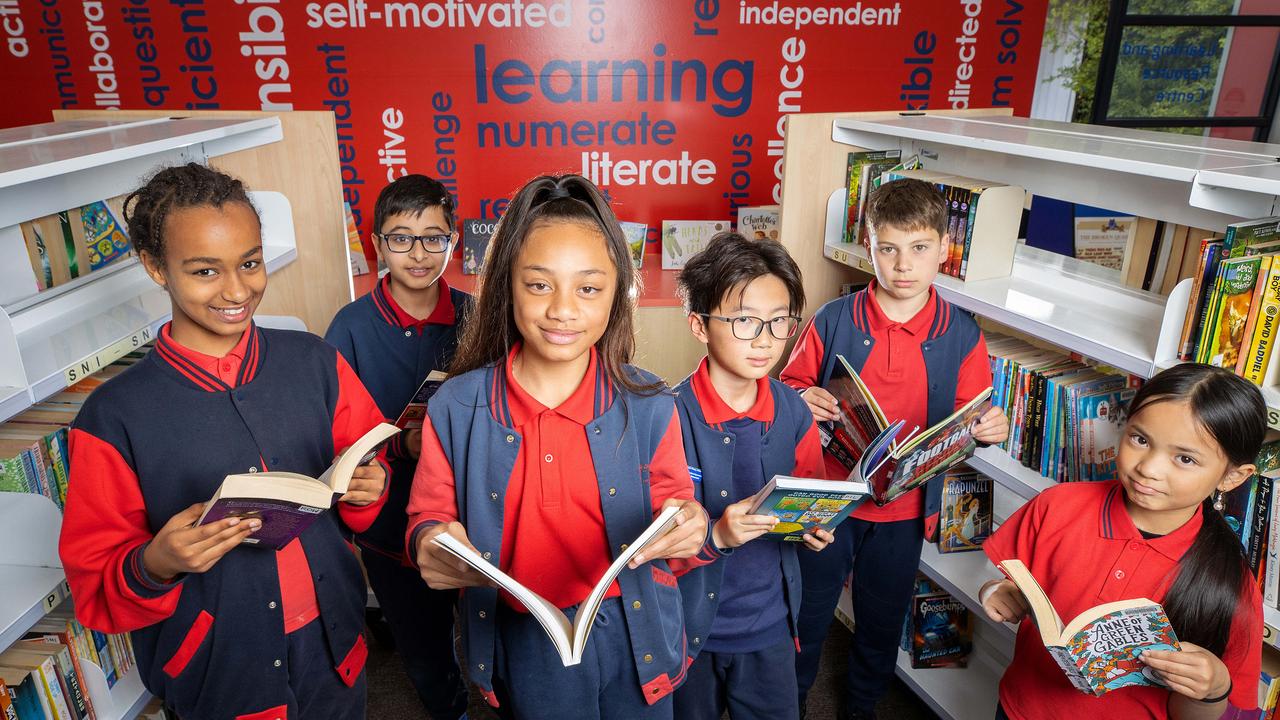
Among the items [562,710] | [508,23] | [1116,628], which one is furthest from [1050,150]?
[508,23]

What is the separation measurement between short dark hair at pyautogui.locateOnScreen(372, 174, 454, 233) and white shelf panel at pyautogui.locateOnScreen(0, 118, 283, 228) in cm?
50

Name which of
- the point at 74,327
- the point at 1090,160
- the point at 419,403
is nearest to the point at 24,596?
the point at 74,327

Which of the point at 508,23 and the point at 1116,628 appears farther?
the point at 508,23

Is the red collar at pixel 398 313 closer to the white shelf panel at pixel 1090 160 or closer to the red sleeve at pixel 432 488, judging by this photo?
the red sleeve at pixel 432 488

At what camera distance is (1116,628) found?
139 centimetres

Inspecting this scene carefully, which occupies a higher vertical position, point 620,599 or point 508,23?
point 508,23

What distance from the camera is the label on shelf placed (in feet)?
5.22

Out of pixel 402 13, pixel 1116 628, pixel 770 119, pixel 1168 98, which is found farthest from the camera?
pixel 1168 98

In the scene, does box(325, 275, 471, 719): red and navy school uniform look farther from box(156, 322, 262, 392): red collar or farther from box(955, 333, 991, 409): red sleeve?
box(955, 333, 991, 409): red sleeve

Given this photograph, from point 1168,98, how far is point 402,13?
4.60 metres

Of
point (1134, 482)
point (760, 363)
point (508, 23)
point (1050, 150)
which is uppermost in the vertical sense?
point (508, 23)

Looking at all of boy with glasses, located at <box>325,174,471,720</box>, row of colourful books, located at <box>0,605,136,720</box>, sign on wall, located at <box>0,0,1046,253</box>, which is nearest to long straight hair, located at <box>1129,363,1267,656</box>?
boy with glasses, located at <box>325,174,471,720</box>

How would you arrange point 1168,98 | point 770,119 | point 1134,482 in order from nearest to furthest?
point 1134,482
point 770,119
point 1168,98

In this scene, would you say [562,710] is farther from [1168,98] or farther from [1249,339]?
[1168,98]
